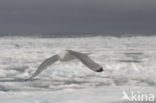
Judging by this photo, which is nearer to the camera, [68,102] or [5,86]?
[68,102]

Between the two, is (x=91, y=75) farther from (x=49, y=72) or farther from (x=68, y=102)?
(x=68, y=102)

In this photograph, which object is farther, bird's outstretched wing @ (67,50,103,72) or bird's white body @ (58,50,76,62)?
bird's white body @ (58,50,76,62)

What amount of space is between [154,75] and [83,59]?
273 inches

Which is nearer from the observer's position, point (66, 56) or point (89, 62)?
point (89, 62)

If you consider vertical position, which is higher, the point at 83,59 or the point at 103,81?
the point at 83,59

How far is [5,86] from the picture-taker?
867 cm

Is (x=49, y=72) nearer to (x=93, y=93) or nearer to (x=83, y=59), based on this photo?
(x=93, y=93)

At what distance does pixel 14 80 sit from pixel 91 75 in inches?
95.6

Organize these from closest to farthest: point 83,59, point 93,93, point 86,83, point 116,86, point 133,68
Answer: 1. point 83,59
2. point 93,93
3. point 116,86
4. point 86,83
5. point 133,68

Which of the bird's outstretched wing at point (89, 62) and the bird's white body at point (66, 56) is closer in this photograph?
the bird's outstretched wing at point (89, 62)

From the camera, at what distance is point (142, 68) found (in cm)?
1173

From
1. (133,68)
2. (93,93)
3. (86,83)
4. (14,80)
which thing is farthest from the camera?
(133,68)

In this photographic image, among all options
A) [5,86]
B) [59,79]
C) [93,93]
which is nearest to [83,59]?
[93,93]

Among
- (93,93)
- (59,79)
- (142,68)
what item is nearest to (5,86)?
(59,79)
